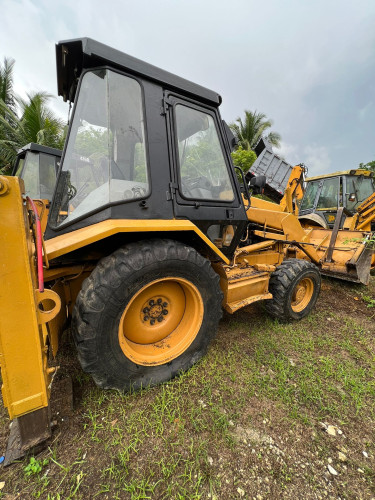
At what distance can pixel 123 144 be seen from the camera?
1.73m

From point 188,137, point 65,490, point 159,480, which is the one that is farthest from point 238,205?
point 65,490

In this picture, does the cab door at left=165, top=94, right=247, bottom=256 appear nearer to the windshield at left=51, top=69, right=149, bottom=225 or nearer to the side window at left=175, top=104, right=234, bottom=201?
the side window at left=175, top=104, right=234, bottom=201

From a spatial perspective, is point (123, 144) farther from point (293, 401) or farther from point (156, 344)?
point (293, 401)

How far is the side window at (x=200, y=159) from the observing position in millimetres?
1956

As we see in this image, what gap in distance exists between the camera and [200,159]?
2.14 metres

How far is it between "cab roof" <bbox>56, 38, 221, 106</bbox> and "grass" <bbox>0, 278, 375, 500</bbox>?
2.49 metres

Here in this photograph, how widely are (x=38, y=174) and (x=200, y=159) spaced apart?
326cm

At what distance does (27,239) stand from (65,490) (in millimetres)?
1361

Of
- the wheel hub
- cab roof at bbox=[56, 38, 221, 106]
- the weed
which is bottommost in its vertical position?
the weed

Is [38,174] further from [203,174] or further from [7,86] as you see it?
[7,86]

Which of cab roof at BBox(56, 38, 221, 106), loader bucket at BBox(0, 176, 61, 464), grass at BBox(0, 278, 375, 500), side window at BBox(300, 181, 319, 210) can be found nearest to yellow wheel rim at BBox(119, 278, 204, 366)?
grass at BBox(0, 278, 375, 500)

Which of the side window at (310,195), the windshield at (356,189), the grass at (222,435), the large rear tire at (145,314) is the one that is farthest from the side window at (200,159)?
the side window at (310,195)

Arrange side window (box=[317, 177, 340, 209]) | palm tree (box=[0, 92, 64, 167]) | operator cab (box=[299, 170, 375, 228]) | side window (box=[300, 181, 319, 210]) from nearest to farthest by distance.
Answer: operator cab (box=[299, 170, 375, 228])
side window (box=[317, 177, 340, 209])
side window (box=[300, 181, 319, 210])
palm tree (box=[0, 92, 64, 167])

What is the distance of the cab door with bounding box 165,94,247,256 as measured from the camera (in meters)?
1.87
